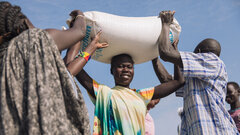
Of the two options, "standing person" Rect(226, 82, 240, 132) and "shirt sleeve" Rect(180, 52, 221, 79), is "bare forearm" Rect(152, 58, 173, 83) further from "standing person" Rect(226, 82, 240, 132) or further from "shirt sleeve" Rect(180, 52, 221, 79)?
"standing person" Rect(226, 82, 240, 132)

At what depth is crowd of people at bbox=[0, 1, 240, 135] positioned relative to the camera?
1776 millimetres

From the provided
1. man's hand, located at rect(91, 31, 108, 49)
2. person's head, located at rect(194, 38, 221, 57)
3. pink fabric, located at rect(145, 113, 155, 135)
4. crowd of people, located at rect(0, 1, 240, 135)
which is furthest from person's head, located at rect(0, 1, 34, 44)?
pink fabric, located at rect(145, 113, 155, 135)

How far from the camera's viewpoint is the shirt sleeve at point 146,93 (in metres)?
3.70

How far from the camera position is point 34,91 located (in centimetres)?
178

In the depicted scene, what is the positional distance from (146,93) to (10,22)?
6.91ft

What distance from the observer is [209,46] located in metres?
Answer: 3.62

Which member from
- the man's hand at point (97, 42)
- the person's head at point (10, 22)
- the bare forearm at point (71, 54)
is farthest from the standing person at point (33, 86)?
the man's hand at point (97, 42)

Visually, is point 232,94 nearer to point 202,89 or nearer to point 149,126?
point 149,126

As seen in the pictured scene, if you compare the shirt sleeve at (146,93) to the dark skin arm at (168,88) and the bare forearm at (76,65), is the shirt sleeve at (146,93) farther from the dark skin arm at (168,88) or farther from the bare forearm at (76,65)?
the bare forearm at (76,65)

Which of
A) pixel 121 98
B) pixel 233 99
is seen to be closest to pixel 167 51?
pixel 121 98

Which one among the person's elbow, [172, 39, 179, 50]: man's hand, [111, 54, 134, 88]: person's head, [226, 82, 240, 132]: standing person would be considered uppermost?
[172, 39, 179, 50]: man's hand

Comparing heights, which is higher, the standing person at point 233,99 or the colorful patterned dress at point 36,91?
the colorful patterned dress at point 36,91

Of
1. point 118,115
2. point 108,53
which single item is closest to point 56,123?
point 118,115

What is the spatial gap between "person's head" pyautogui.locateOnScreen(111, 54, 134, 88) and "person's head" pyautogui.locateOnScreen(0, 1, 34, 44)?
1.66 m
